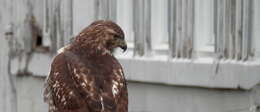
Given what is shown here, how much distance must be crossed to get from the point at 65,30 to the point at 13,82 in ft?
4.29

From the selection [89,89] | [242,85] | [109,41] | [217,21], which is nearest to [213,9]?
[217,21]

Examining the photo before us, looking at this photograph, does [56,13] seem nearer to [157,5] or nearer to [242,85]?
[157,5]

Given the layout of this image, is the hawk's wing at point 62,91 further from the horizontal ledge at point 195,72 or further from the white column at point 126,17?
the white column at point 126,17

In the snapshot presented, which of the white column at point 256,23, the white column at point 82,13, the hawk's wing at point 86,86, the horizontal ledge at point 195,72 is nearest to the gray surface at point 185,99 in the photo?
the horizontal ledge at point 195,72

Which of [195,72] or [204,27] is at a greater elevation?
[204,27]

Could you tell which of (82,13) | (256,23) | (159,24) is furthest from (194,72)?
(82,13)

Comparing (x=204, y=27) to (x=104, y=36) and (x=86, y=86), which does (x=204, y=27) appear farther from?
(x=86, y=86)

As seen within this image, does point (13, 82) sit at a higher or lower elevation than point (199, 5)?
lower

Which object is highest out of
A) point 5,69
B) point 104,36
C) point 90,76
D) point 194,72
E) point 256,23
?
point 104,36

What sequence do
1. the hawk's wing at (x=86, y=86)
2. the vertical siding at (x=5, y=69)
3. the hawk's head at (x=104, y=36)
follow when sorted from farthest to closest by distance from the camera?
the vertical siding at (x=5, y=69)
the hawk's head at (x=104, y=36)
the hawk's wing at (x=86, y=86)

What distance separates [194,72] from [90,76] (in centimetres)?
281

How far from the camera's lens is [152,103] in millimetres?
10492

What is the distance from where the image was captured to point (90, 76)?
7234 millimetres

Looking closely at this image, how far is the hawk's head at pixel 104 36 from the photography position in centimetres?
749
